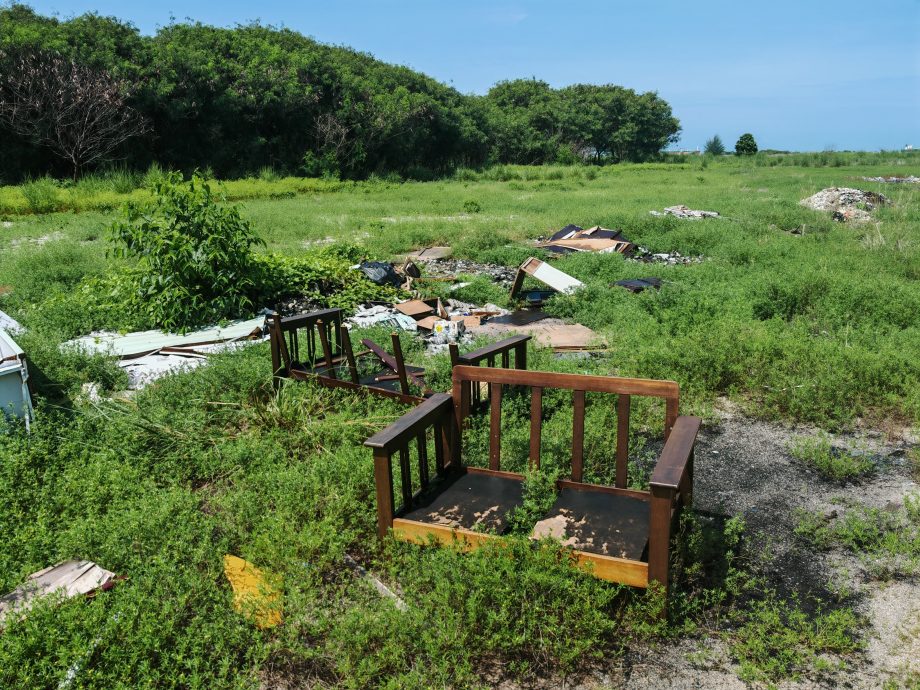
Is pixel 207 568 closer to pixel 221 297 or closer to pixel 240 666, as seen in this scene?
pixel 240 666

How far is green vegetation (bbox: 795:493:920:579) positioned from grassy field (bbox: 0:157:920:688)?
43 cm

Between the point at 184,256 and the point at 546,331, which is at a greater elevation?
the point at 184,256

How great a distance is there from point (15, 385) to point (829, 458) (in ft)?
16.7

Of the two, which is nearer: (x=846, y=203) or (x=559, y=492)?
(x=559, y=492)

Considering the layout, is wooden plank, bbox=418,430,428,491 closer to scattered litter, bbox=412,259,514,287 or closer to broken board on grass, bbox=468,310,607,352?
broken board on grass, bbox=468,310,607,352

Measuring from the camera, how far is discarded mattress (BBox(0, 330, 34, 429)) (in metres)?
4.08

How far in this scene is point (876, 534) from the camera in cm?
332

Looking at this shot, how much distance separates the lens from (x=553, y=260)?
420 inches

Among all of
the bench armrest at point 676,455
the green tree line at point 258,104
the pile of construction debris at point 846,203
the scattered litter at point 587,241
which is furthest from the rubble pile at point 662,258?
the green tree line at point 258,104

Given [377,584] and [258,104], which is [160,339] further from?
[258,104]

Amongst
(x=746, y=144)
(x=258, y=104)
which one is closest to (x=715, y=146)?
(x=746, y=144)

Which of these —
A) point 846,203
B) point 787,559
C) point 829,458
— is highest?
point 846,203

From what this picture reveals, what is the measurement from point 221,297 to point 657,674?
6.12 meters

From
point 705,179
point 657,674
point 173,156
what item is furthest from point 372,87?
A: point 657,674
